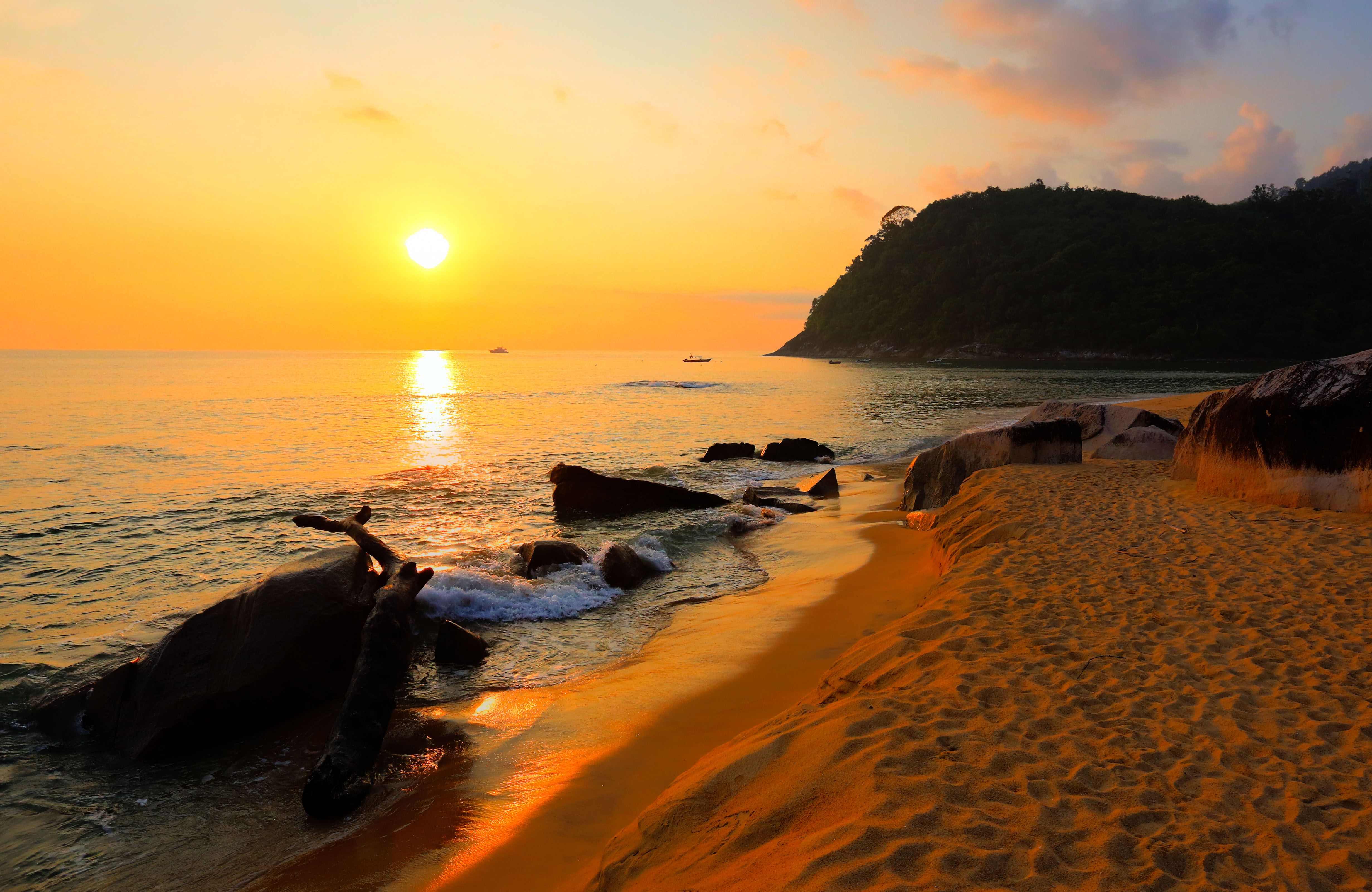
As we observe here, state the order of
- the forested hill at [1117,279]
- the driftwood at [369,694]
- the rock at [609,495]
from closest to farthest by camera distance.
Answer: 1. the driftwood at [369,694]
2. the rock at [609,495]
3. the forested hill at [1117,279]

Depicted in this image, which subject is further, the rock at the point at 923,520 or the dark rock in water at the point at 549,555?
the rock at the point at 923,520

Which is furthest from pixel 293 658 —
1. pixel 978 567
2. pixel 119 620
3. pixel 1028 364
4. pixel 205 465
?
pixel 1028 364

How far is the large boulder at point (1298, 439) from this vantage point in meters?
9.38

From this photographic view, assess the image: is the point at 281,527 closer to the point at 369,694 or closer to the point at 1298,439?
the point at 369,694

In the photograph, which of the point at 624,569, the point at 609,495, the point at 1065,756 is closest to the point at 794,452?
the point at 609,495

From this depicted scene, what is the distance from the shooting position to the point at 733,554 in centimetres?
1226

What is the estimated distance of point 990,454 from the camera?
1480cm

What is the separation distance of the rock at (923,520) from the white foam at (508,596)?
6.15m

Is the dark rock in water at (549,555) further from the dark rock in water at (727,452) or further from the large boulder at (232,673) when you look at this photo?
the dark rock in water at (727,452)

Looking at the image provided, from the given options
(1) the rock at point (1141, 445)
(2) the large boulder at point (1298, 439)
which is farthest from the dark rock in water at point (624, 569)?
(1) the rock at point (1141, 445)

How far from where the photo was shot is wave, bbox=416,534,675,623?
8.91 meters

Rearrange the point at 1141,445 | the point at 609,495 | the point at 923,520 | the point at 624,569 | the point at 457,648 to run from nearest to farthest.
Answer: the point at 457,648
the point at 624,569
the point at 923,520
the point at 609,495
the point at 1141,445

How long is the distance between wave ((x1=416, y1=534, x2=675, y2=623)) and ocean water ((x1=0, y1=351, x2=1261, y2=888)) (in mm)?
33

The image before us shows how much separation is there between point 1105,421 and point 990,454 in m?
5.75
